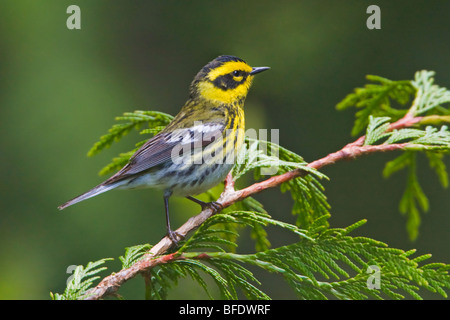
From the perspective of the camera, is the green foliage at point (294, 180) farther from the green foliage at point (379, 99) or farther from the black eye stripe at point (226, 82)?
the black eye stripe at point (226, 82)

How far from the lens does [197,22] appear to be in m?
3.84

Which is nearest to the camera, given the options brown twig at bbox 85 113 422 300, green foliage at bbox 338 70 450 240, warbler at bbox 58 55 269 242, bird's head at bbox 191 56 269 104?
brown twig at bbox 85 113 422 300

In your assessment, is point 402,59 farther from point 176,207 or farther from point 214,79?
point 176,207

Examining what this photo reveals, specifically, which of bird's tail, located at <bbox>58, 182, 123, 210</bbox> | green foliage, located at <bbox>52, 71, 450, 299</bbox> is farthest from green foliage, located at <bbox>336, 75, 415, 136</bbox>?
bird's tail, located at <bbox>58, 182, 123, 210</bbox>

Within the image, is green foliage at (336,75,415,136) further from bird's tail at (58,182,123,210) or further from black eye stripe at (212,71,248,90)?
bird's tail at (58,182,123,210)

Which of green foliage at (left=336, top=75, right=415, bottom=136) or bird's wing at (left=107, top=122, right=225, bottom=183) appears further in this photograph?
green foliage at (left=336, top=75, right=415, bottom=136)

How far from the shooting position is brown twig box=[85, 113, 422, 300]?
58.7 inches

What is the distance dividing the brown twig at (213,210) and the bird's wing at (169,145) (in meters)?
0.38

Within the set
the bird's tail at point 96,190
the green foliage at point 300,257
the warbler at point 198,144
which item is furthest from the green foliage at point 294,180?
the bird's tail at point 96,190

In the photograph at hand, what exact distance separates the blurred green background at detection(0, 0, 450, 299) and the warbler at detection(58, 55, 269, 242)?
1.86ft

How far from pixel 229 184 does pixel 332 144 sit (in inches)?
85.4

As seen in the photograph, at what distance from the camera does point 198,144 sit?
2.46 meters

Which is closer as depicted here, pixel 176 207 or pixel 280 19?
pixel 176 207
